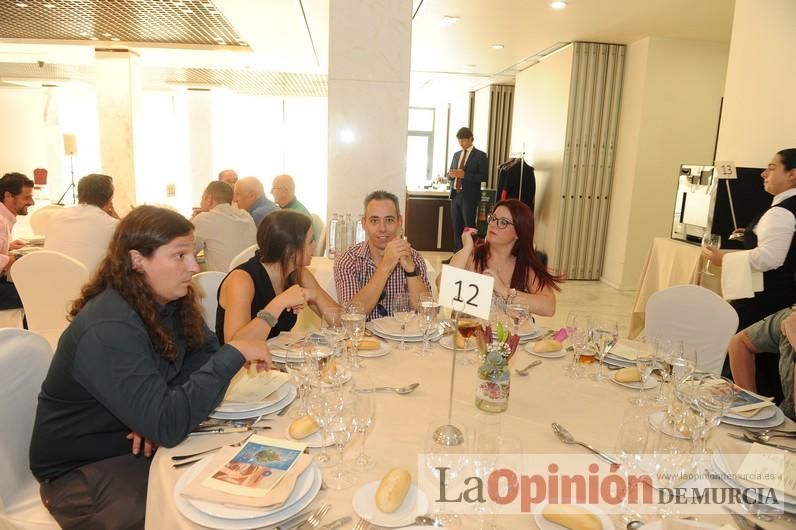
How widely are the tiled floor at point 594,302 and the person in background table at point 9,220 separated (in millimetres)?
4647

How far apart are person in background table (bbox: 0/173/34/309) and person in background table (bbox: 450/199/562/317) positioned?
3.56 metres

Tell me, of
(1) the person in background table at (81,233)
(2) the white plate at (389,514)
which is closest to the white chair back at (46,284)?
(1) the person in background table at (81,233)

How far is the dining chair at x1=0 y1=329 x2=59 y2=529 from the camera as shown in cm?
152

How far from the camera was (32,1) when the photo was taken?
563 cm

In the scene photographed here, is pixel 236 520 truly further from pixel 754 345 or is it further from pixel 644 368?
pixel 754 345

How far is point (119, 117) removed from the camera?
7.75 metres

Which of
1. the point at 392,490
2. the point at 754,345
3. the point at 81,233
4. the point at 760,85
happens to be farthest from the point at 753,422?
the point at 81,233

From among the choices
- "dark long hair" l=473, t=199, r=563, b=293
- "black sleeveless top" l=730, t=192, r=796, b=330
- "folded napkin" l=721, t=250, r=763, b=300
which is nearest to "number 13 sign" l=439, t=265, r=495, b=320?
"dark long hair" l=473, t=199, r=563, b=293

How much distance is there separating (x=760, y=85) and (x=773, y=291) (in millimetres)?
1695

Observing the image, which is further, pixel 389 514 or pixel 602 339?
pixel 602 339

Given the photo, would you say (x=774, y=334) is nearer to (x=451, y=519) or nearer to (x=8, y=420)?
(x=451, y=519)

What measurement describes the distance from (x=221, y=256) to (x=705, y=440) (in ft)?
12.9

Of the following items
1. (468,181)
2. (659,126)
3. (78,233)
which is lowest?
(78,233)

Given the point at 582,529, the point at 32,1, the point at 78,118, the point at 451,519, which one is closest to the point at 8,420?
the point at 451,519
